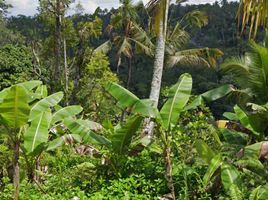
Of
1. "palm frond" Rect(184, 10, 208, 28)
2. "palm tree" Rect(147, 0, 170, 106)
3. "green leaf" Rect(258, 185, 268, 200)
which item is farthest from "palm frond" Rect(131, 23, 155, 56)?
"green leaf" Rect(258, 185, 268, 200)

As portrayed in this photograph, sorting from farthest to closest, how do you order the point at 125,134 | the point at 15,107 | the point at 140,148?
the point at 140,148 → the point at 125,134 → the point at 15,107

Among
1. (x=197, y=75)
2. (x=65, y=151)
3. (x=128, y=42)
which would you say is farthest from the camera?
(x=197, y=75)

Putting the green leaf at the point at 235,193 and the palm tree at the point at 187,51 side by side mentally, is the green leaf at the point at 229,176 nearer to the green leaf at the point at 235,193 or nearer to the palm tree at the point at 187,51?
the green leaf at the point at 235,193

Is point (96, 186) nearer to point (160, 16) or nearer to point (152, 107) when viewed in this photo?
point (152, 107)

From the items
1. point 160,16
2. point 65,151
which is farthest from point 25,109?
point 160,16

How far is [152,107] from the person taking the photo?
5.49 meters

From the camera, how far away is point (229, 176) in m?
5.00

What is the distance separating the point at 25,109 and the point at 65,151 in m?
2.87

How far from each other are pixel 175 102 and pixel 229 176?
1.23 metres

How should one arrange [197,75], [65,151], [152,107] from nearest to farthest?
[152,107] < [65,151] < [197,75]

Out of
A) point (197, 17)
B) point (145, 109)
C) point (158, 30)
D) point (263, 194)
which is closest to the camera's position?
point (263, 194)

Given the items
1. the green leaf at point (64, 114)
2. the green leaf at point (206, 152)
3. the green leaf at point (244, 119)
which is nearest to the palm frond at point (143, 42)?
the green leaf at point (64, 114)

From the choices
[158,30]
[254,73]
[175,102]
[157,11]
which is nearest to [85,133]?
[175,102]

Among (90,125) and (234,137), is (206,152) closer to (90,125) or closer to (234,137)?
(234,137)
